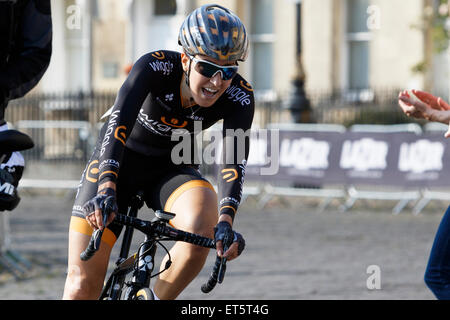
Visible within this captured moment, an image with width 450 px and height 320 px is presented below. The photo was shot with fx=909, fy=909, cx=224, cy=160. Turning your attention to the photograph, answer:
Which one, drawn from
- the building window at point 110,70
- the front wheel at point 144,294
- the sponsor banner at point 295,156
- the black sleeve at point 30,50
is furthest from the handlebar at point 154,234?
the building window at point 110,70

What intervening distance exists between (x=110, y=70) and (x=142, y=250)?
20567 millimetres

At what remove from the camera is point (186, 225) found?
15.9 ft

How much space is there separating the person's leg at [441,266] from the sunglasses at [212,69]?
4.66 ft

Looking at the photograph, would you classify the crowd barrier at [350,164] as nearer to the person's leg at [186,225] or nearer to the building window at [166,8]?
the building window at [166,8]

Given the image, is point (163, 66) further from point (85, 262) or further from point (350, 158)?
point (350, 158)

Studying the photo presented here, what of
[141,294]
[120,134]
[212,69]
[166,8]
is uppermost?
[166,8]

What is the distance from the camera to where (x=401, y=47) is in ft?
70.6

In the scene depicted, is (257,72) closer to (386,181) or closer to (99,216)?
(386,181)

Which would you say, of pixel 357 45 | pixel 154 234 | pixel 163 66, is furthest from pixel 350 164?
pixel 154 234

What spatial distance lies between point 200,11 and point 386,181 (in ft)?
33.9

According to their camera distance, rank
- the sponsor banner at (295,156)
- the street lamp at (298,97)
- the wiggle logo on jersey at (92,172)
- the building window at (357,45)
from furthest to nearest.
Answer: the building window at (357,45)
the street lamp at (298,97)
the sponsor banner at (295,156)
the wiggle logo on jersey at (92,172)

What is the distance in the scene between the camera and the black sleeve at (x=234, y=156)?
4.76 metres

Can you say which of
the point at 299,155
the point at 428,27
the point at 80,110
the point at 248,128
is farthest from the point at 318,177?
the point at 248,128

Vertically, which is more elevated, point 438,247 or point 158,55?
point 158,55
